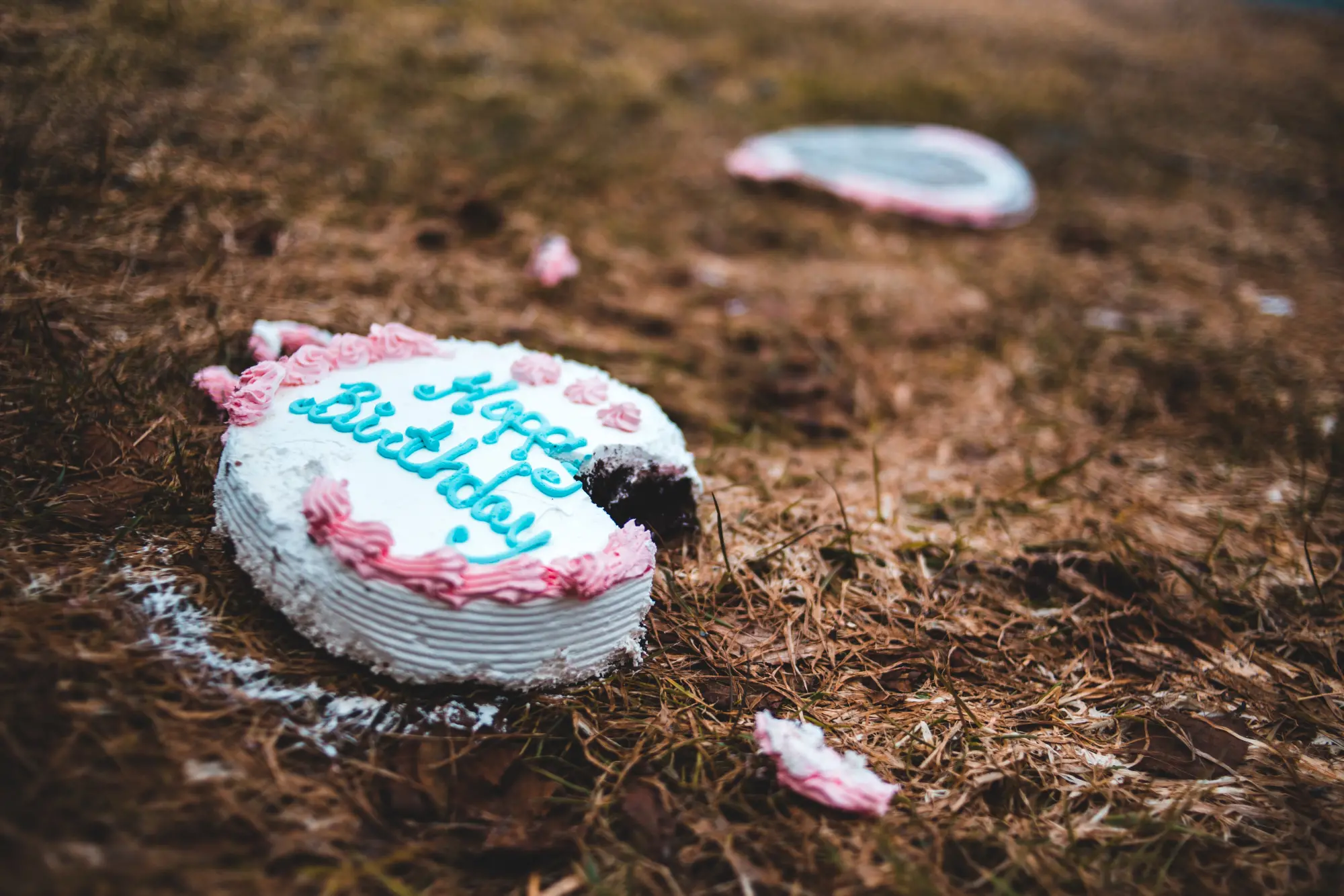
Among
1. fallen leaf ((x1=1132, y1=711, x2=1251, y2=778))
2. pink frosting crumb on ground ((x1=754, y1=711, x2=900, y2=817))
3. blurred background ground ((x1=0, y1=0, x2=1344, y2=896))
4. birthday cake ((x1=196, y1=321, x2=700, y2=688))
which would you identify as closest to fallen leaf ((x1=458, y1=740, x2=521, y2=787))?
blurred background ground ((x1=0, y1=0, x2=1344, y2=896))

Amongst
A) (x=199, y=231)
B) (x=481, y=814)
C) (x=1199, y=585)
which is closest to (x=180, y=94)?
(x=199, y=231)

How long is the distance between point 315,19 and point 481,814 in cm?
407

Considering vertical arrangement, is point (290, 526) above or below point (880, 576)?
above

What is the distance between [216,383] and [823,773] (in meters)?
1.76

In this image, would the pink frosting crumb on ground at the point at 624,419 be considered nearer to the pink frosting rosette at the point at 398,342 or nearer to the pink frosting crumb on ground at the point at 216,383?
the pink frosting rosette at the point at 398,342

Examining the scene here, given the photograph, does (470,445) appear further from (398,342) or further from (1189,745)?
(1189,745)

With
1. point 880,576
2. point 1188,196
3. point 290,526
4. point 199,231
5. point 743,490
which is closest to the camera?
point 290,526

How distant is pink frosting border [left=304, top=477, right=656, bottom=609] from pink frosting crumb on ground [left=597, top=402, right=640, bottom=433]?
452mm

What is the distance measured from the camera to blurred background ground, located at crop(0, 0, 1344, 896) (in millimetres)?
1608

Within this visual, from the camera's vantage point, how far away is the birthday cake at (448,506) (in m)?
1.71

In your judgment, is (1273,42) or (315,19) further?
(1273,42)

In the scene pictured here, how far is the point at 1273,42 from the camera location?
24.3 ft

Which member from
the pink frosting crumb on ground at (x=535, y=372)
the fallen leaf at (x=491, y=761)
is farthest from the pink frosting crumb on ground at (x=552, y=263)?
the fallen leaf at (x=491, y=761)

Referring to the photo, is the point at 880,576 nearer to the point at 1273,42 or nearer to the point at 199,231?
the point at 199,231
